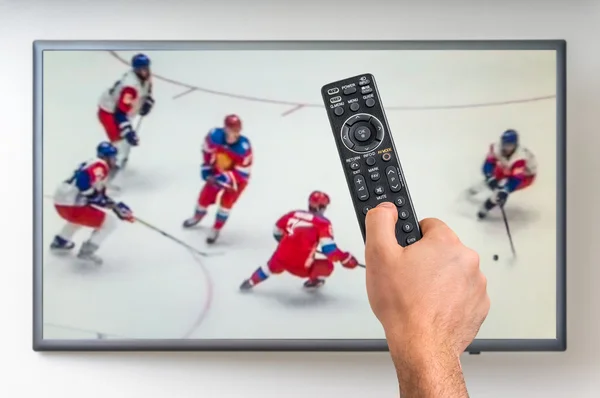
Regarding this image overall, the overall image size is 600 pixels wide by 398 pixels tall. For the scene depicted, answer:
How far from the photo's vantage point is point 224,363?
3.68 ft

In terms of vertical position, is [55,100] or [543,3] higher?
[543,3]

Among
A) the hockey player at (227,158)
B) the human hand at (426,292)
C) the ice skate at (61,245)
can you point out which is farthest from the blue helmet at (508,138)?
the ice skate at (61,245)

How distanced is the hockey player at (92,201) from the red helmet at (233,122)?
8.5 inches

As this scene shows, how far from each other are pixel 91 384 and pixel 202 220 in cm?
39

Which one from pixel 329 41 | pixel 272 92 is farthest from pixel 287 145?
pixel 329 41

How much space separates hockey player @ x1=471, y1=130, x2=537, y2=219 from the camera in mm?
1078

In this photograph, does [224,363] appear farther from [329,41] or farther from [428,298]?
[428,298]

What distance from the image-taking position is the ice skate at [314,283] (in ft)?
3.53

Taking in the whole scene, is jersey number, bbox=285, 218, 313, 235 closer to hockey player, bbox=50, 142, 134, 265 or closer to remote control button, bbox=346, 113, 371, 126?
hockey player, bbox=50, 142, 134, 265

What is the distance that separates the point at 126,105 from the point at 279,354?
547mm

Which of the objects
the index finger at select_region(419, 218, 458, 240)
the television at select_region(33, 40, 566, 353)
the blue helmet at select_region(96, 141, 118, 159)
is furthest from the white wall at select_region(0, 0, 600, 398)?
the index finger at select_region(419, 218, 458, 240)

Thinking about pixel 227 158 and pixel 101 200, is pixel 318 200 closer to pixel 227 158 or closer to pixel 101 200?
pixel 227 158

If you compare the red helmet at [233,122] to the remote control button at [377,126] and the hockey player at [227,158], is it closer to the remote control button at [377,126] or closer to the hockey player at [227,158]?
the hockey player at [227,158]

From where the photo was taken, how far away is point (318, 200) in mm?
1076
